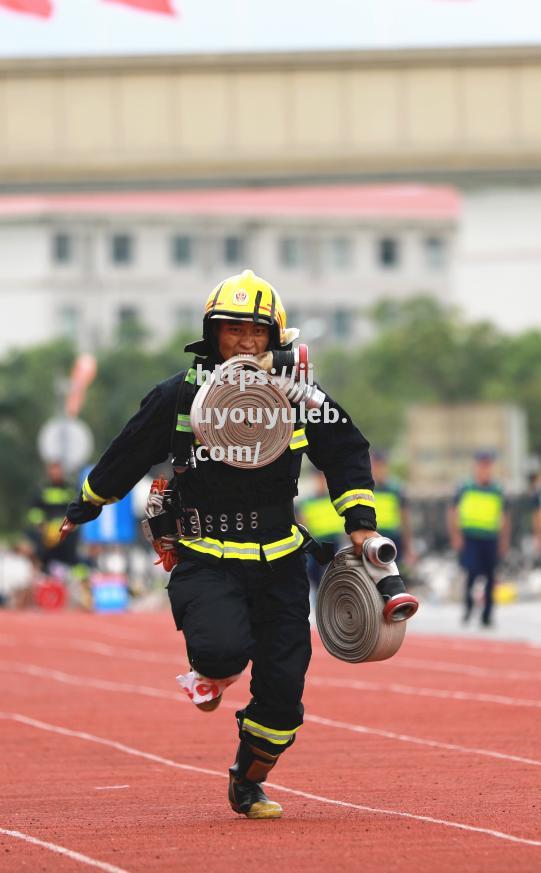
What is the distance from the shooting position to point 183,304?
441 feet

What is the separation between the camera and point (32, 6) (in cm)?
1995

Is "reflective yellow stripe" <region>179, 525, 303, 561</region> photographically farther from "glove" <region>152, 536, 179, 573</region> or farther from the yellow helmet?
the yellow helmet

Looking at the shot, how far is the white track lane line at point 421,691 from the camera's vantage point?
13359 millimetres

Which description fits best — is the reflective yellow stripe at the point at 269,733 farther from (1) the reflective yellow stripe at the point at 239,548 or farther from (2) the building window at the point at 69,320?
(2) the building window at the point at 69,320

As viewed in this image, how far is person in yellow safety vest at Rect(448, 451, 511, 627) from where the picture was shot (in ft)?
70.5

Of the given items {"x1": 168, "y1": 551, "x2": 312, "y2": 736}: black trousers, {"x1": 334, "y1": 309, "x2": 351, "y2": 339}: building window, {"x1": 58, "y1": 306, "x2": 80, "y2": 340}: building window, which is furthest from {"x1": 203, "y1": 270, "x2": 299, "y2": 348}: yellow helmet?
{"x1": 334, "y1": 309, "x2": 351, "y2": 339}: building window

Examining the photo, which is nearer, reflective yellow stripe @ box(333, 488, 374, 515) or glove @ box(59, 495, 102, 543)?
reflective yellow stripe @ box(333, 488, 374, 515)

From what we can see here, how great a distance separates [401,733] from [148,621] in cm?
1414

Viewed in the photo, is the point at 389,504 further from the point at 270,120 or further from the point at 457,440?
A: the point at 457,440

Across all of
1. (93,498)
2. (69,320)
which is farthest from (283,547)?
(69,320)

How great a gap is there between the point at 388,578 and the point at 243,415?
2.70ft

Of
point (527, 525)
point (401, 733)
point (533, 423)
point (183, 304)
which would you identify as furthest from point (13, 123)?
point (183, 304)

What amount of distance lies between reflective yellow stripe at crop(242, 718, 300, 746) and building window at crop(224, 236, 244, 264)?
425 ft

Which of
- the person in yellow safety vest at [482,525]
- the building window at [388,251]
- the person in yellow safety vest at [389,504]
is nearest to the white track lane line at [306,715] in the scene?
the person in yellow safety vest at [389,504]
